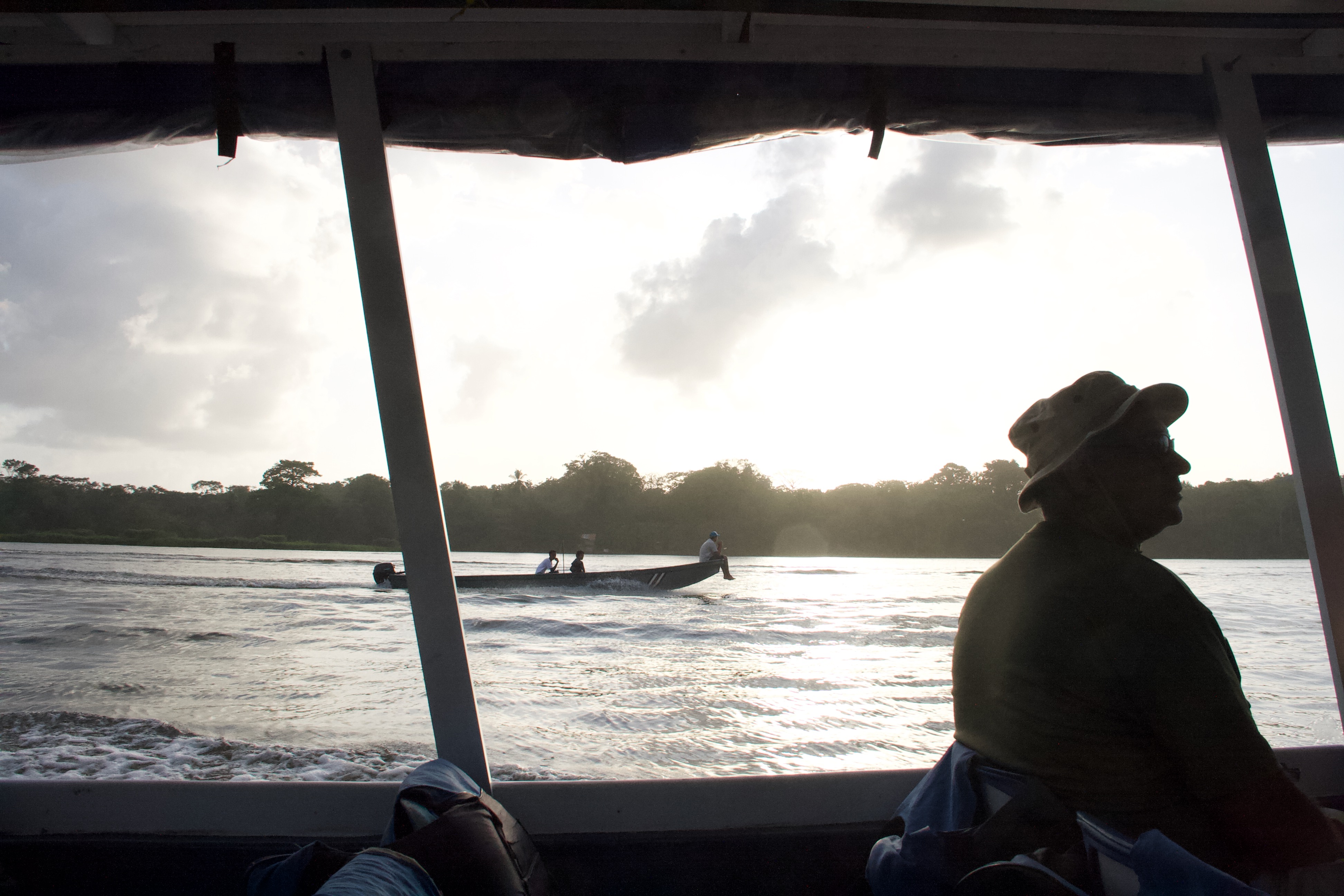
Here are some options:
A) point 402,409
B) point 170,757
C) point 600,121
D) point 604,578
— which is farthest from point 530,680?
point 604,578

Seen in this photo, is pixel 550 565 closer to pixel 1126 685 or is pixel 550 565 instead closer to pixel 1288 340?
pixel 1288 340

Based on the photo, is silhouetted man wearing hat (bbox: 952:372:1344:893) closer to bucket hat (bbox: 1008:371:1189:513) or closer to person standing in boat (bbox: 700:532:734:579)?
bucket hat (bbox: 1008:371:1189:513)

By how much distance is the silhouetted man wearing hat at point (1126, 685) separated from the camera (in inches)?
28.8

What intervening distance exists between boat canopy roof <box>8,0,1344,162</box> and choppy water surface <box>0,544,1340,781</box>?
175cm

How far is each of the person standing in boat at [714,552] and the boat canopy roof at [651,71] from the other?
46.5 feet

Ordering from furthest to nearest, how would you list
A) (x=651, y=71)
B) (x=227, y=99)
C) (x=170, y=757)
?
1. (x=170, y=757)
2. (x=651, y=71)
3. (x=227, y=99)

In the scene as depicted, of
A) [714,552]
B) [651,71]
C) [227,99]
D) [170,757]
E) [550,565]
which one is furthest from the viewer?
[714,552]

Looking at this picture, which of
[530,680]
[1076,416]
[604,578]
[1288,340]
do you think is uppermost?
Result: [1288,340]

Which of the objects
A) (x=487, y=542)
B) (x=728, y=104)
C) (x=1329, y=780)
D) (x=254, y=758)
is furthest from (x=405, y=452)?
(x=487, y=542)

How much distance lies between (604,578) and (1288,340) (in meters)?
14.2

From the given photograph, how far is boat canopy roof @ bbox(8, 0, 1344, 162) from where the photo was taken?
1.44m

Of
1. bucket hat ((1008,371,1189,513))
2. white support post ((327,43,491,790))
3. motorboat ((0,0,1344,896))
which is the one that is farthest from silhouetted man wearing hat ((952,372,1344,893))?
white support post ((327,43,491,790))

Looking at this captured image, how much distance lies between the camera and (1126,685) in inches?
29.9

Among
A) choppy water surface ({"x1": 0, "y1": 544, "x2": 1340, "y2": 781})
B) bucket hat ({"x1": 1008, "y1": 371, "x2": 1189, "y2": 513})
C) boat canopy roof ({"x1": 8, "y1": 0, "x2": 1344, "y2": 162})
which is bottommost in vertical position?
choppy water surface ({"x1": 0, "y1": 544, "x2": 1340, "y2": 781})
